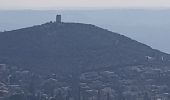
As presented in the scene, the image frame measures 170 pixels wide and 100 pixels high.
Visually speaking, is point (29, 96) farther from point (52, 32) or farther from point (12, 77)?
point (52, 32)

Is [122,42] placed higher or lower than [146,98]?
higher

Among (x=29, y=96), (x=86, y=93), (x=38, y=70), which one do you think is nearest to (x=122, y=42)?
(x=38, y=70)

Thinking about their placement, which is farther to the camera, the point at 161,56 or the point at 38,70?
the point at 161,56

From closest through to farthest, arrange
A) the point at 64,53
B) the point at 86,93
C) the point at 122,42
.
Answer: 1. the point at 86,93
2. the point at 64,53
3. the point at 122,42

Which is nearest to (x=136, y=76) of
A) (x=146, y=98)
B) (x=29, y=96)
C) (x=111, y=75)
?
(x=111, y=75)

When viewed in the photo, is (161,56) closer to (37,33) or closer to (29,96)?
(37,33)

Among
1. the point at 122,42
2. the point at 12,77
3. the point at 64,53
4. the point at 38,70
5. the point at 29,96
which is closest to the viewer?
the point at 29,96
